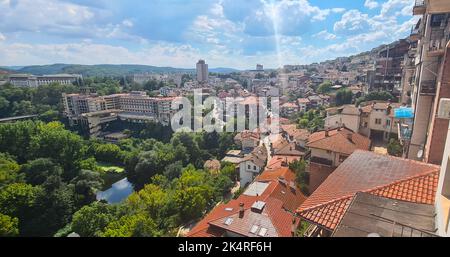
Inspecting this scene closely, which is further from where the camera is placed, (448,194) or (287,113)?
(287,113)

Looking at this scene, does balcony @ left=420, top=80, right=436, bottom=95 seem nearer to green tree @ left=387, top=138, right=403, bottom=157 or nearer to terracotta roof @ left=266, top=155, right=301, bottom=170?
green tree @ left=387, top=138, right=403, bottom=157

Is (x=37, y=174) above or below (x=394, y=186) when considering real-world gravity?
below

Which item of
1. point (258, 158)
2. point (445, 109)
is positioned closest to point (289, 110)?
point (258, 158)

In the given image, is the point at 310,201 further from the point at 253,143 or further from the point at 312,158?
the point at 253,143

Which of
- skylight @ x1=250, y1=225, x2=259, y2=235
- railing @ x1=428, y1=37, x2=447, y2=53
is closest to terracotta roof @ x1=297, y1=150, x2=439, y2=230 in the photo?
skylight @ x1=250, y1=225, x2=259, y2=235

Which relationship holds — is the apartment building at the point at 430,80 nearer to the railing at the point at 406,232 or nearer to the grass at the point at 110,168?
the railing at the point at 406,232

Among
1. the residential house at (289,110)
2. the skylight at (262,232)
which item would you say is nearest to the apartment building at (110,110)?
the residential house at (289,110)
